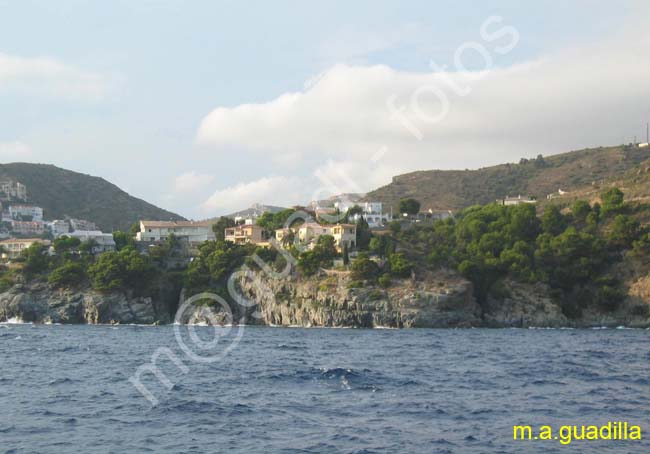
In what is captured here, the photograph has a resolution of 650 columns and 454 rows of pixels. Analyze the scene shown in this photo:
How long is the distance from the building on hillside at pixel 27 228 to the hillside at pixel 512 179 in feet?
235

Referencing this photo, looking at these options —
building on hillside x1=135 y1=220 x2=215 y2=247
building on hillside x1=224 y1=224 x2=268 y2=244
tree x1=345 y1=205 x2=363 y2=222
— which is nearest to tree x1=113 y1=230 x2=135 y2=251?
building on hillside x1=135 y1=220 x2=215 y2=247

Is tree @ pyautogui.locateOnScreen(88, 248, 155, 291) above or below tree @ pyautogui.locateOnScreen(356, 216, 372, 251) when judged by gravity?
below

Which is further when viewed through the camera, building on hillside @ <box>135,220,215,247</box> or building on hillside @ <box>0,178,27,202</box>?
building on hillside @ <box>0,178,27,202</box>

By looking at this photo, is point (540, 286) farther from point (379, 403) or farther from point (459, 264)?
point (379, 403)

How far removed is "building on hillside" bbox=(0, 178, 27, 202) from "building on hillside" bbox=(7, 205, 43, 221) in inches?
457

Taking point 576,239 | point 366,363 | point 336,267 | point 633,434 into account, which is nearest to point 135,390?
point 366,363

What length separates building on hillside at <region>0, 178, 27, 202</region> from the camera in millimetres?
185575

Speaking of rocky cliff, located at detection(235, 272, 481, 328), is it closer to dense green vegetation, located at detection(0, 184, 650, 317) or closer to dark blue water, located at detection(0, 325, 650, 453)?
dense green vegetation, located at detection(0, 184, 650, 317)

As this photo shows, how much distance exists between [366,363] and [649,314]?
4911cm

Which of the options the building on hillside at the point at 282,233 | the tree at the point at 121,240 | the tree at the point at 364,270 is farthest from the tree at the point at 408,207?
the tree at the point at 364,270

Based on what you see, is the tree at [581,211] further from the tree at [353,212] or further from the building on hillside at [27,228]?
the building on hillside at [27,228]

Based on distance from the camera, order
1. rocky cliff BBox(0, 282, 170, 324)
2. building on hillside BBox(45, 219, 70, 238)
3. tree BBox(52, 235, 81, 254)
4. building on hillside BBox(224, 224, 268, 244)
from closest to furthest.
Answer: rocky cliff BBox(0, 282, 170, 324) < tree BBox(52, 235, 81, 254) < building on hillside BBox(224, 224, 268, 244) < building on hillside BBox(45, 219, 70, 238)

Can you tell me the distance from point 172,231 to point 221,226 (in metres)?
11.9

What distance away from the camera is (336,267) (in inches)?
3462
